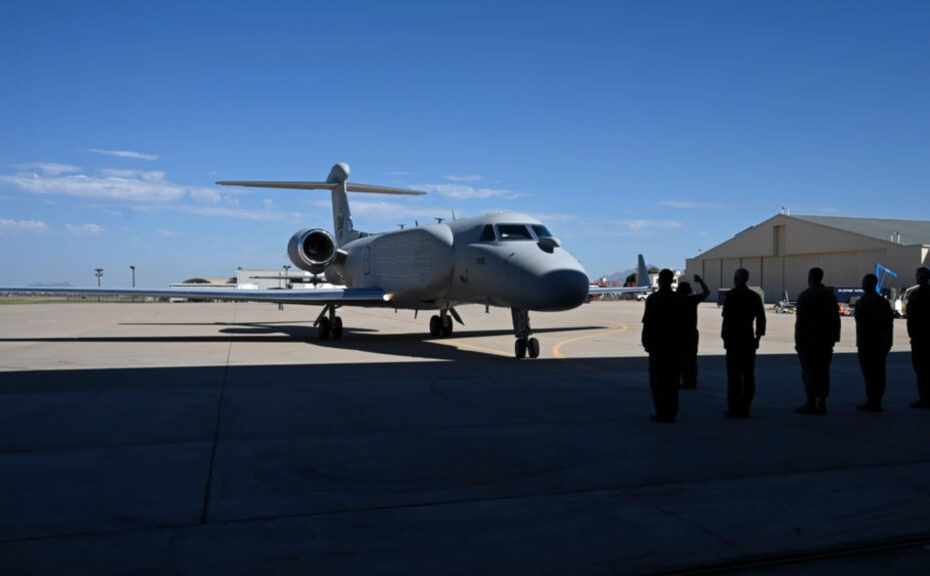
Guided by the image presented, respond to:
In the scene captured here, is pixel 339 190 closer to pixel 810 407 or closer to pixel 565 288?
pixel 565 288

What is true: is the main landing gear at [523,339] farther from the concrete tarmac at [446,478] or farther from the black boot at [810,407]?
the black boot at [810,407]

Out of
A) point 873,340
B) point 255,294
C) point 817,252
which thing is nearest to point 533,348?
point 873,340

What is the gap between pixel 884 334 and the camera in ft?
27.3

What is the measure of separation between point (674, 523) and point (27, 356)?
14.4 metres

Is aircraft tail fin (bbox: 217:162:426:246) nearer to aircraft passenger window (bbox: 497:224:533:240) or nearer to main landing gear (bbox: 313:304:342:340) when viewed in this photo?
main landing gear (bbox: 313:304:342:340)

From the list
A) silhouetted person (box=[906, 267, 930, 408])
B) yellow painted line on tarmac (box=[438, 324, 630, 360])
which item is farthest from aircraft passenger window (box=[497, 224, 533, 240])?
silhouetted person (box=[906, 267, 930, 408])

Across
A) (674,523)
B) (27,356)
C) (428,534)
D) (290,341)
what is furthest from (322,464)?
(290,341)

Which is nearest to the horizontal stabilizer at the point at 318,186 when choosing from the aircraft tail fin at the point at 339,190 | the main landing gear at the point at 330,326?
Result: the aircraft tail fin at the point at 339,190

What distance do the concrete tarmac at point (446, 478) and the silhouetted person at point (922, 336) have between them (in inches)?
17.4

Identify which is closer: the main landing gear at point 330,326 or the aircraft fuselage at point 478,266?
the aircraft fuselage at point 478,266

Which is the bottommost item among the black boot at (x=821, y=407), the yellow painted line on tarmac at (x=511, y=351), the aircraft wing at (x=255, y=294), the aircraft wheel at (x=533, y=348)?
the yellow painted line on tarmac at (x=511, y=351)

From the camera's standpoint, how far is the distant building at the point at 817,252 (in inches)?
2055

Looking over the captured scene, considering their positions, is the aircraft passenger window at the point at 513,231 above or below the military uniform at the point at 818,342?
above

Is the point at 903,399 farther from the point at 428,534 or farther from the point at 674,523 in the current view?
the point at 428,534
